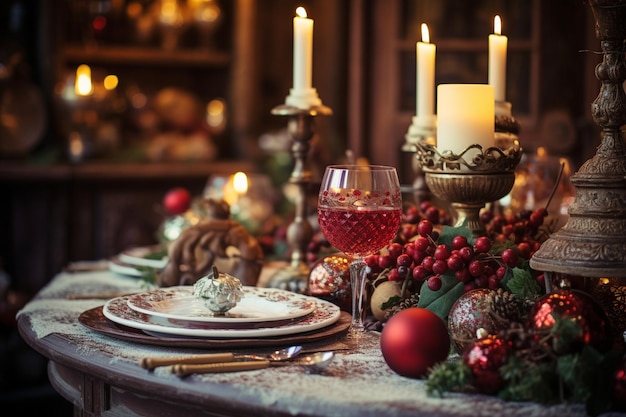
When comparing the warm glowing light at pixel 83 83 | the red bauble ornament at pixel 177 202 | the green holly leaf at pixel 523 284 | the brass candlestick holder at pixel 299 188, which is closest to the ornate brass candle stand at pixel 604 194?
the green holly leaf at pixel 523 284

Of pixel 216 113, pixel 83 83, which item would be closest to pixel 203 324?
pixel 83 83

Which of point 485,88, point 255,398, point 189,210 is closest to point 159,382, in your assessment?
point 255,398

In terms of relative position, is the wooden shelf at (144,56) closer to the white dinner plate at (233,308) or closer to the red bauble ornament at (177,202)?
the red bauble ornament at (177,202)

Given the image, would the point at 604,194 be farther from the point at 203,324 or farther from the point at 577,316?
the point at 203,324

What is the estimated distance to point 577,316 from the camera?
104 cm

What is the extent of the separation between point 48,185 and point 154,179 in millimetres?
438

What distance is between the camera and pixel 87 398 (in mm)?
1227

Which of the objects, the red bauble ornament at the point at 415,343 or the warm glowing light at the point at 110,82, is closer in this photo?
the red bauble ornament at the point at 415,343

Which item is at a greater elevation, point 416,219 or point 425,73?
point 425,73

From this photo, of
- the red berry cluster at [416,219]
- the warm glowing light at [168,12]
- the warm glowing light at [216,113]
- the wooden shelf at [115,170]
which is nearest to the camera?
the red berry cluster at [416,219]

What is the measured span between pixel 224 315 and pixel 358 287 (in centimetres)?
20

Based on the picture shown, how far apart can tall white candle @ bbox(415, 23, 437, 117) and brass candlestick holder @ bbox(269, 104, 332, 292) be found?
0.17m

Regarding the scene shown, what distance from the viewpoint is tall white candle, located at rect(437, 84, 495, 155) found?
54.3 inches

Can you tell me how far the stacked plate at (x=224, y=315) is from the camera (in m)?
1.20
